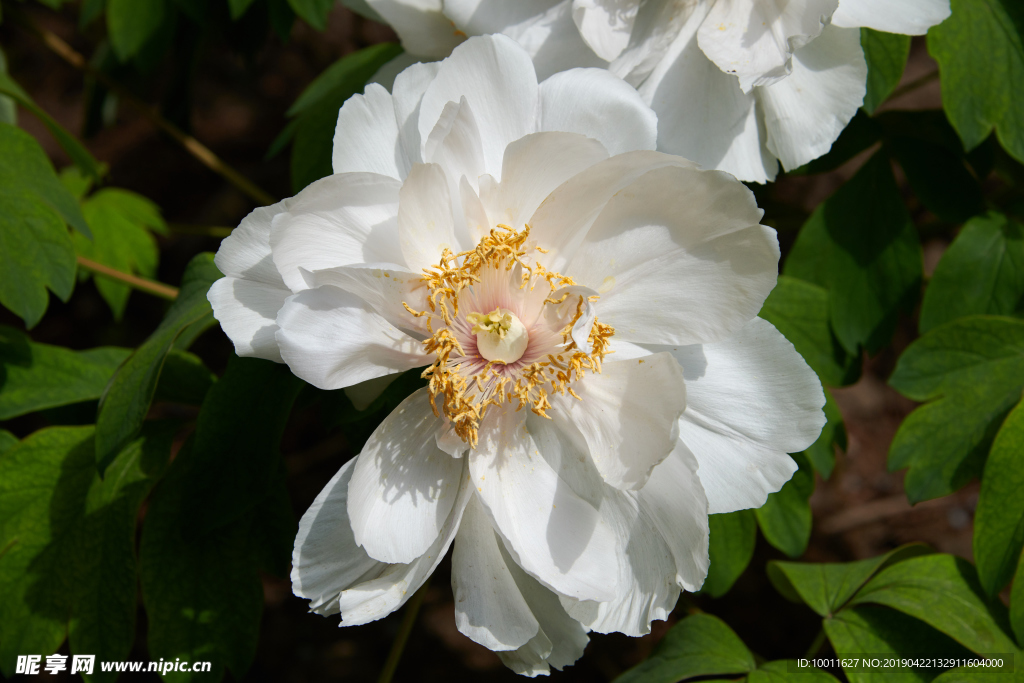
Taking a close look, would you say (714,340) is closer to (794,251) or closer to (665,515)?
(665,515)

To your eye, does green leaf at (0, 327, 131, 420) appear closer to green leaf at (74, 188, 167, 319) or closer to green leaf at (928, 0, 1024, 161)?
green leaf at (74, 188, 167, 319)

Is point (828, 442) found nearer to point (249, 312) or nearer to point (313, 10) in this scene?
point (249, 312)

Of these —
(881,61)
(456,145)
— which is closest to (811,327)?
(881,61)

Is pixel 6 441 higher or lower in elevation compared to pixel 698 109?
lower

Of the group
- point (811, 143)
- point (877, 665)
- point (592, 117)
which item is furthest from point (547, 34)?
point (877, 665)

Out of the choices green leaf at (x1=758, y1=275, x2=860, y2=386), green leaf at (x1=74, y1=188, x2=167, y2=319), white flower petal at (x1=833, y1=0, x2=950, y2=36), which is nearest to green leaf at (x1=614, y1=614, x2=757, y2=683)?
green leaf at (x1=758, y1=275, x2=860, y2=386)
